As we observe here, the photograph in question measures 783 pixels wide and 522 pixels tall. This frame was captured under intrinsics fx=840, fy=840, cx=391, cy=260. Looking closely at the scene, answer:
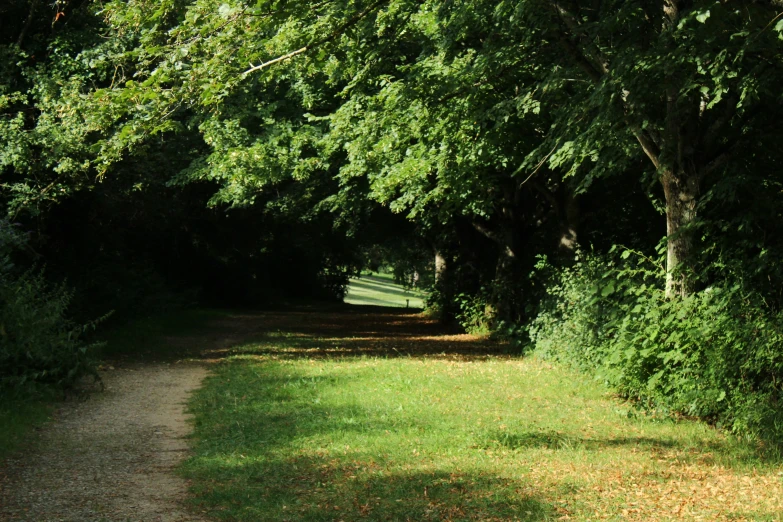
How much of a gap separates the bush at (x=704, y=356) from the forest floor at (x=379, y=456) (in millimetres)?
330

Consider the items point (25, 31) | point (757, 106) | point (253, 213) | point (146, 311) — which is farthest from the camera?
point (253, 213)

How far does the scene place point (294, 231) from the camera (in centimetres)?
4059

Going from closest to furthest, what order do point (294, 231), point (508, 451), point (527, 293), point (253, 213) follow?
point (508, 451) → point (527, 293) → point (253, 213) → point (294, 231)

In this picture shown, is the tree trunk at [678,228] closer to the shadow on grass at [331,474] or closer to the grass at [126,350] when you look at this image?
the shadow on grass at [331,474]

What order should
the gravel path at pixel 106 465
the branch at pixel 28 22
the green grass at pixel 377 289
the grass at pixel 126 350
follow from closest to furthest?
the gravel path at pixel 106 465 < the grass at pixel 126 350 < the branch at pixel 28 22 < the green grass at pixel 377 289

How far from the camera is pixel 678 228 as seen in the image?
11.0m

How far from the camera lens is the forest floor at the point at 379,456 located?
6.90 metres

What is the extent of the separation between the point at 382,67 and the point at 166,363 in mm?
7544

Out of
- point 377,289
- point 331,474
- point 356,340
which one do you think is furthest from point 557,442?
point 377,289

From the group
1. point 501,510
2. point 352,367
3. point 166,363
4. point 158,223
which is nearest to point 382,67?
point 352,367

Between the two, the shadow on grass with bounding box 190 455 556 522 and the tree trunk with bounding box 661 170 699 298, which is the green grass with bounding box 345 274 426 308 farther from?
the shadow on grass with bounding box 190 455 556 522

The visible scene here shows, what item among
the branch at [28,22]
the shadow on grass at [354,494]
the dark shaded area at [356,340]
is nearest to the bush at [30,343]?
the branch at [28,22]

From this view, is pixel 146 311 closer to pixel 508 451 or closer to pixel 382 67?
pixel 382 67

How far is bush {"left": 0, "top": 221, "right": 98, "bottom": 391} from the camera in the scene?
11758 mm
